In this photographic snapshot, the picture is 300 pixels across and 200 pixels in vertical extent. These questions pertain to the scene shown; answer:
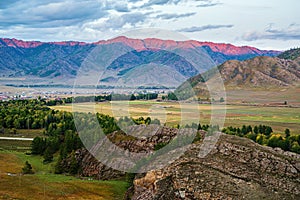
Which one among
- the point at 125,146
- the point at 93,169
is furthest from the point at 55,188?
the point at 125,146

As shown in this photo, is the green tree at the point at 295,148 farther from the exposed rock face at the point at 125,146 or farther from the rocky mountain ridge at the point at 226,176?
the rocky mountain ridge at the point at 226,176

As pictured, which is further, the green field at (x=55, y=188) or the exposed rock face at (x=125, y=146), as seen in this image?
the exposed rock face at (x=125, y=146)

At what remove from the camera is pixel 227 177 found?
43719 millimetres

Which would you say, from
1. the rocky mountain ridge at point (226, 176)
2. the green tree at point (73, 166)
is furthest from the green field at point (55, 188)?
the green tree at point (73, 166)

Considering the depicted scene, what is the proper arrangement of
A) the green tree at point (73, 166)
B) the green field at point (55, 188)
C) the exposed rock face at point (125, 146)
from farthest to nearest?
the green tree at point (73, 166) → the exposed rock face at point (125, 146) → the green field at point (55, 188)

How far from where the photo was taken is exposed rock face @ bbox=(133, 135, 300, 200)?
4131 cm

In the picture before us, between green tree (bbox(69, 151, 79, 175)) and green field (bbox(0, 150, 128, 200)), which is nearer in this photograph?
green field (bbox(0, 150, 128, 200))

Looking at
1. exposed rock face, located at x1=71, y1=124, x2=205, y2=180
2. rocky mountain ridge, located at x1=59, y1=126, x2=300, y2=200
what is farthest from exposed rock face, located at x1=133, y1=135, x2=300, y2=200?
exposed rock face, located at x1=71, y1=124, x2=205, y2=180

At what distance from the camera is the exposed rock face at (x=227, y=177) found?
136 feet

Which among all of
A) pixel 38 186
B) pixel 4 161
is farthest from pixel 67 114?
pixel 38 186

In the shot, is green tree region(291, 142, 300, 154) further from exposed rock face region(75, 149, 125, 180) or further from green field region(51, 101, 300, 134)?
exposed rock face region(75, 149, 125, 180)

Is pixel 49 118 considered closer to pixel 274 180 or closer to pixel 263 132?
pixel 263 132

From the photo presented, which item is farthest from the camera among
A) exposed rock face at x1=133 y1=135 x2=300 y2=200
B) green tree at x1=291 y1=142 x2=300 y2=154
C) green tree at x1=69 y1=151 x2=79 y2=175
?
green tree at x1=291 y1=142 x2=300 y2=154

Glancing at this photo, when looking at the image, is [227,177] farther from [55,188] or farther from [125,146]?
[125,146]
